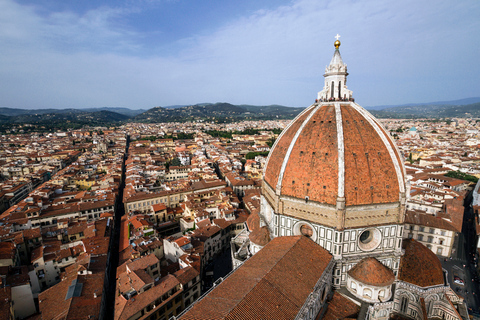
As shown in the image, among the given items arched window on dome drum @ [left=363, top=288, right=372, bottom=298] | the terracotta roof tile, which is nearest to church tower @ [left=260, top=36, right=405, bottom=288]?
the terracotta roof tile

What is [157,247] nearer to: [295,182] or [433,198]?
[295,182]

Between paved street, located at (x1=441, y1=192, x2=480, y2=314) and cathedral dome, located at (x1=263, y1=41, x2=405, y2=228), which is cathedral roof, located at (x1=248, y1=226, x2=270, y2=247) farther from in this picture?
paved street, located at (x1=441, y1=192, x2=480, y2=314)

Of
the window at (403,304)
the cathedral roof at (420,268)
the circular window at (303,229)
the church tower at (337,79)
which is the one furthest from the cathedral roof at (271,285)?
the church tower at (337,79)

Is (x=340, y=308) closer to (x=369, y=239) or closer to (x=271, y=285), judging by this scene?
(x=369, y=239)

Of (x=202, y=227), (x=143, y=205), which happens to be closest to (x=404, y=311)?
(x=202, y=227)

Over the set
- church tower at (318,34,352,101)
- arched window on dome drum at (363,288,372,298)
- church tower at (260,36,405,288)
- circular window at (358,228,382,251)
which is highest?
church tower at (318,34,352,101)

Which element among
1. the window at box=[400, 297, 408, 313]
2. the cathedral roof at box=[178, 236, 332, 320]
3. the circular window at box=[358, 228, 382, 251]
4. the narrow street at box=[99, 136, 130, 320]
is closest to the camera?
the cathedral roof at box=[178, 236, 332, 320]
